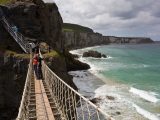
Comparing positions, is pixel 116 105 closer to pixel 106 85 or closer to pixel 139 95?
pixel 139 95

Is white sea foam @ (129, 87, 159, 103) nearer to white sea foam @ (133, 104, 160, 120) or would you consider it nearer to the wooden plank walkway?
white sea foam @ (133, 104, 160, 120)

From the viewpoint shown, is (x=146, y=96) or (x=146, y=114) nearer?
(x=146, y=114)

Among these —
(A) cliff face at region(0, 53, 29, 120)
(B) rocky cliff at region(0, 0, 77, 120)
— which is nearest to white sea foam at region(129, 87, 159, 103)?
(B) rocky cliff at region(0, 0, 77, 120)

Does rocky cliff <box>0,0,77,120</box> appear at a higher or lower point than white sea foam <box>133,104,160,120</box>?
higher

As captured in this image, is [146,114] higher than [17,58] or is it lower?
lower

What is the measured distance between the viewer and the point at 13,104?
2539 centimetres

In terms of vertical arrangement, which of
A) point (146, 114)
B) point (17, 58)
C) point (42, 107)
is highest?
point (17, 58)

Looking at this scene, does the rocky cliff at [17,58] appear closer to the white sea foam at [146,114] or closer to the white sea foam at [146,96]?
the white sea foam at [146,114]

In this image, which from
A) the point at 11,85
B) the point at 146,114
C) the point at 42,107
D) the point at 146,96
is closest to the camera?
the point at 42,107

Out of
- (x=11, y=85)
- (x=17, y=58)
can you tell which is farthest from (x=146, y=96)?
(x=11, y=85)

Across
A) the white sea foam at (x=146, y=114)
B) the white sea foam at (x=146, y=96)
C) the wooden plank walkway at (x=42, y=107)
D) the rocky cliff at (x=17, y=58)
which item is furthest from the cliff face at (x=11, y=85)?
the white sea foam at (x=146, y=96)

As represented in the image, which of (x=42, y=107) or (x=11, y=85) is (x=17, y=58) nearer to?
(x=11, y=85)

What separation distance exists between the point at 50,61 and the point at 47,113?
1489 cm

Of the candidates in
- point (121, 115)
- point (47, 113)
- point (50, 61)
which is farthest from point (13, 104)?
point (47, 113)
